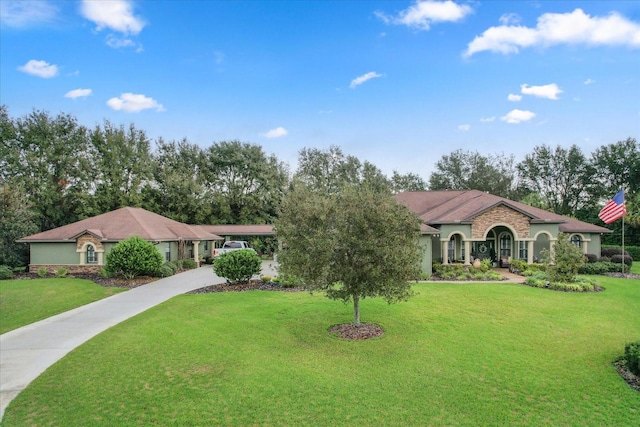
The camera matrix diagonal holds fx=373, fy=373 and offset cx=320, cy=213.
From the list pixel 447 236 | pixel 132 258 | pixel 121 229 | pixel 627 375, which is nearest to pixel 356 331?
pixel 627 375

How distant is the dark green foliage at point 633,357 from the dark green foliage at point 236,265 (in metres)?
13.9

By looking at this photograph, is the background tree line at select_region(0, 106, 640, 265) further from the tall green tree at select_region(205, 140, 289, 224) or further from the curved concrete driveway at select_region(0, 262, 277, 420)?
the curved concrete driveway at select_region(0, 262, 277, 420)

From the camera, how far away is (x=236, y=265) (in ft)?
58.0

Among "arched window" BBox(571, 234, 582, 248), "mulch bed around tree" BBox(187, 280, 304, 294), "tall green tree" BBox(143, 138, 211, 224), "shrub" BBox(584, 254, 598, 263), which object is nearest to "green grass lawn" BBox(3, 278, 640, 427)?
"mulch bed around tree" BBox(187, 280, 304, 294)

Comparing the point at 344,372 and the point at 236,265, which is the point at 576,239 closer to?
the point at 236,265

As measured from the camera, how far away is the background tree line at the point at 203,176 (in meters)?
34.7

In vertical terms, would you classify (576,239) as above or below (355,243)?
below

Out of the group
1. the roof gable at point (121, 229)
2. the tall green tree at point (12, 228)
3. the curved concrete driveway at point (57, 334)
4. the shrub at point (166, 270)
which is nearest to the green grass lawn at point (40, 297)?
the curved concrete driveway at point (57, 334)

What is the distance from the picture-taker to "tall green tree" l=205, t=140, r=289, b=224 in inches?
1674

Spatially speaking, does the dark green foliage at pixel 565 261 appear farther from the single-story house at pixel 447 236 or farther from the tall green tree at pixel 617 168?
the tall green tree at pixel 617 168

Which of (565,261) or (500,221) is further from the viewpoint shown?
(500,221)

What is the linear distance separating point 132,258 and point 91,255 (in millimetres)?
5793

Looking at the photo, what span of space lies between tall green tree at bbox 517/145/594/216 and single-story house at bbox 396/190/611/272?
2459cm

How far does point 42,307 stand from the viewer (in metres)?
14.4
